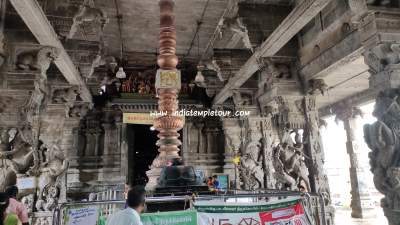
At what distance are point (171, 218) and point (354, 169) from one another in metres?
10.1

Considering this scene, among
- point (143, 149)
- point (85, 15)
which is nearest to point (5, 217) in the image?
point (85, 15)

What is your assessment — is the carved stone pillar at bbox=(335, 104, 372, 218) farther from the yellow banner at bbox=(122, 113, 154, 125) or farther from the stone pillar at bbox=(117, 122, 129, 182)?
the stone pillar at bbox=(117, 122, 129, 182)

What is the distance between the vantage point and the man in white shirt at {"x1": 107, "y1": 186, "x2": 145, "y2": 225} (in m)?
2.15

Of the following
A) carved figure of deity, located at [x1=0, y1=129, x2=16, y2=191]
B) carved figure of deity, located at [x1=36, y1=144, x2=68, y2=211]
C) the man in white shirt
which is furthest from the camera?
carved figure of deity, located at [x1=36, y1=144, x2=68, y2=211]

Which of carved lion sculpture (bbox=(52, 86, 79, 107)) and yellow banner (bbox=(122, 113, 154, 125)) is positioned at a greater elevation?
carved lion sculpture (bbox=(52, 86, 79, 107))

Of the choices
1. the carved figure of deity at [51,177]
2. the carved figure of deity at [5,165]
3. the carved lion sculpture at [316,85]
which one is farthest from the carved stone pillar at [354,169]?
the carved figure of deity at [5,165]

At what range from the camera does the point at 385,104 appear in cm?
378

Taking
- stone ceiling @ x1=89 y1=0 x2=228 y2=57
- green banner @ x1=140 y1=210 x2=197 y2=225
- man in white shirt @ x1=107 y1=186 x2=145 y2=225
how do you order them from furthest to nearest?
stone ceiling @ x1=89 y1=0 x2=228 y2=57
green banner @ x1=140 y1=210 x2=197 y2=225
man in white shirt @ x1=107 y1=186 x2=145 y2=225

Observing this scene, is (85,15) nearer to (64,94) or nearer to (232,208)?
(64,94)

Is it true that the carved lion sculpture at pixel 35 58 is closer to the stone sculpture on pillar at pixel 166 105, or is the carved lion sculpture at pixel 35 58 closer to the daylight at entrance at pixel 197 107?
the daylight at entrance at pixel 197 107

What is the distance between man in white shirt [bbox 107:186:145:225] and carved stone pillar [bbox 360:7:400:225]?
311 cm

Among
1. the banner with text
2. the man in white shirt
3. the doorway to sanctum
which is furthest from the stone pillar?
the man in white shirt

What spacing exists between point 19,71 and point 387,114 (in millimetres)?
6192

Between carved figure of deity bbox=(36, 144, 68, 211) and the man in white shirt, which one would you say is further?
carved figure of deity bbox=(36, 144, 68, 211)
